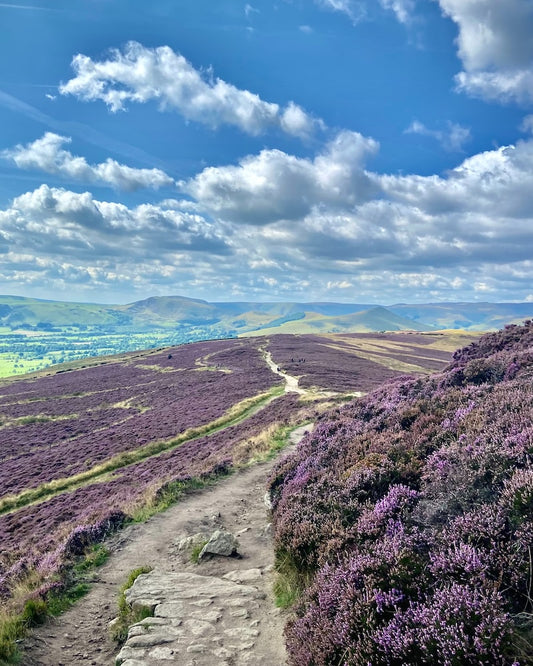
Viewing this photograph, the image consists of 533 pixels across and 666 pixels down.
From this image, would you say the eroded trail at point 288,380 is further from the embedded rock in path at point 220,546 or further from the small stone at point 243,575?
the small stone at point 243,575

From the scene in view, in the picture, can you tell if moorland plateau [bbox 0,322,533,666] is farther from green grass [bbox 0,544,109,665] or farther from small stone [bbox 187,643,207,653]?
small stone [bbox 187,643,207,653]

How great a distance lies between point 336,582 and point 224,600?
3.59 meters

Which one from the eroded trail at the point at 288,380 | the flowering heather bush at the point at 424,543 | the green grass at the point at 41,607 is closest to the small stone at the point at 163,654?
the flowering heather bush at the point at 424,543

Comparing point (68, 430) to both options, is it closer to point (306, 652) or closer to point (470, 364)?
point (470, 364)

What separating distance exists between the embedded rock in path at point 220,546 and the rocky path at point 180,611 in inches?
7.2

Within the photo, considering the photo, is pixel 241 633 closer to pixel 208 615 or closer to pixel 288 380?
pixel 208 615

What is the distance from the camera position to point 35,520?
2292 cm

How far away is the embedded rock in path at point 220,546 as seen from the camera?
11125mm

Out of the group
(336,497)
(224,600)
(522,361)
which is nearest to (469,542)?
(336,497)

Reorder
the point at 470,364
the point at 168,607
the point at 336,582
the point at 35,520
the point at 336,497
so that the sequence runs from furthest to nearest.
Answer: the point at 35,520 < the point at 470,364 < the point at 336,497 < the point at 168,607 < the point at 336,582

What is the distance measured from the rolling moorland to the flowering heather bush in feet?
20.2

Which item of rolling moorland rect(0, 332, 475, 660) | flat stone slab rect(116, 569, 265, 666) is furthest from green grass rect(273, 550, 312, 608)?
rolling moorland rect(0, 332, 475, 660)

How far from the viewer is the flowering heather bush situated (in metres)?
4.38

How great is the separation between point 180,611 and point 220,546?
3433 millimetres
